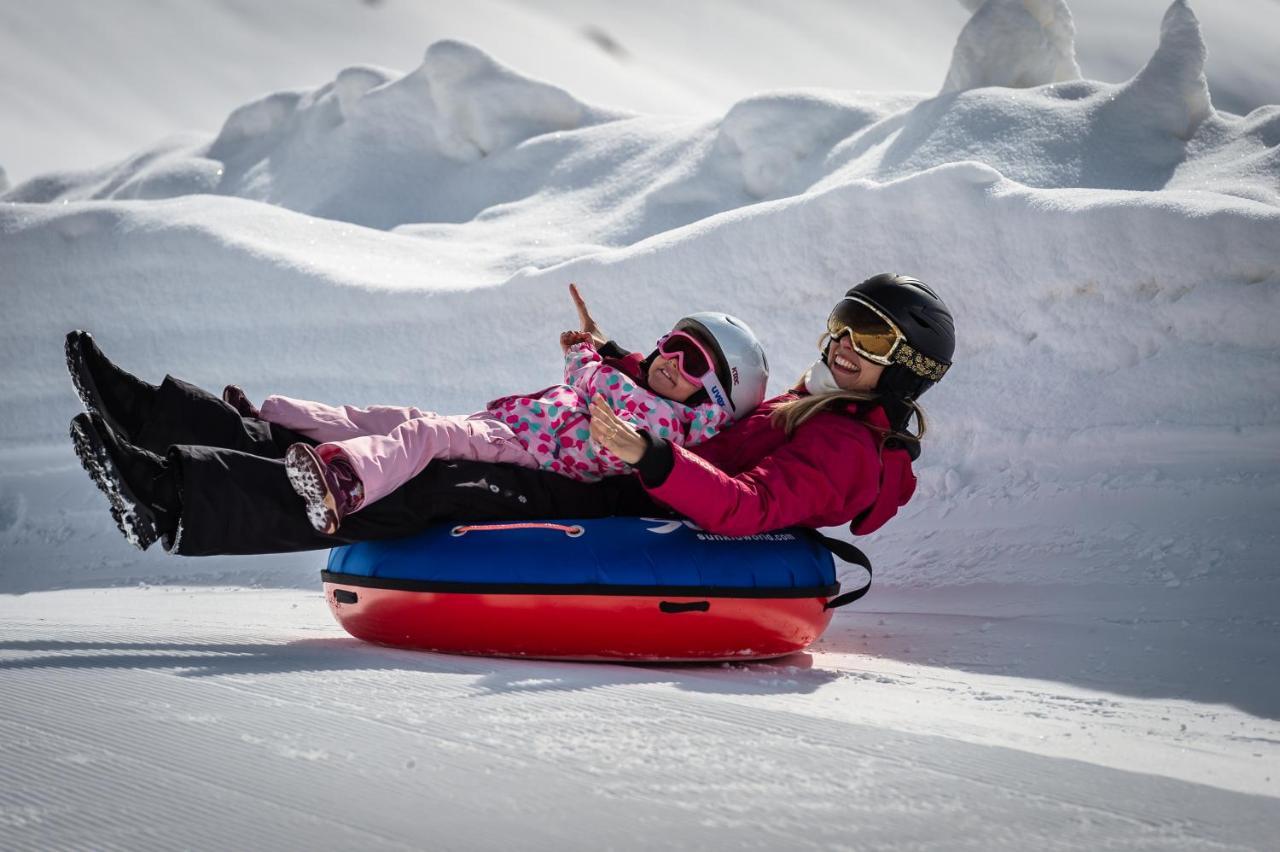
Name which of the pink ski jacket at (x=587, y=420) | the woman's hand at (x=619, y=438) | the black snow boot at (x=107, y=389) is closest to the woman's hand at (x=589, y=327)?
the pink ski jacket at (x=587, y=420)

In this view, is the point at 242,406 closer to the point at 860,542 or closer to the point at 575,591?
the point at 575,591

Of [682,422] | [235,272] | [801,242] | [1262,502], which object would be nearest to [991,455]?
[1262,502]

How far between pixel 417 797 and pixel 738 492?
160cm

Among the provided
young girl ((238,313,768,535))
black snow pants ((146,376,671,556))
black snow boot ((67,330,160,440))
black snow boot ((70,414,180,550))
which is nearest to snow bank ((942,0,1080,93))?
young girl ((238,313,768,535))

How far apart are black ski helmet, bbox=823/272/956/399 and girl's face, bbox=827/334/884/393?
0.03 m

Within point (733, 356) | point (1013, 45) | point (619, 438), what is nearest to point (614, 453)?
point (619, 438)

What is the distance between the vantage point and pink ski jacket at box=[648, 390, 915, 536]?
330cm

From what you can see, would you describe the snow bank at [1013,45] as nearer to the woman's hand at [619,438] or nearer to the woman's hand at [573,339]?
the woman's hand at [573,339]

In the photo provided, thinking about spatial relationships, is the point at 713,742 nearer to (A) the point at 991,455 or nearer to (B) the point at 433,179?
(A) the point at 991,455

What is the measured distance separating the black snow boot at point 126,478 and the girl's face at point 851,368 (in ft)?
6.76

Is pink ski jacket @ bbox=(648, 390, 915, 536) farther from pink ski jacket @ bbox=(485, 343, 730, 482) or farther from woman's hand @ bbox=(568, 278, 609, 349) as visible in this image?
woman's hand @ bbox=(568, 278, 609, 349)

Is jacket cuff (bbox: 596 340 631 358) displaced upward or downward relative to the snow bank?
downward

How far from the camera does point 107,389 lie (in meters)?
3.53

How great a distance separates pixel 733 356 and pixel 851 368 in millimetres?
385
